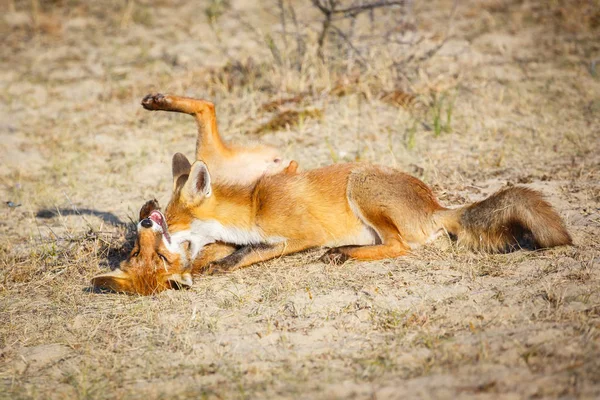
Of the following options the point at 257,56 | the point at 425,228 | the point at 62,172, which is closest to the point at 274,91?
the point at 257,56

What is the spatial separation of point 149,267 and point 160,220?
0.38 m

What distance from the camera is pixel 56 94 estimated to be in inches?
378

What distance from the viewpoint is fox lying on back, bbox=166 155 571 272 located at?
486 centimetres

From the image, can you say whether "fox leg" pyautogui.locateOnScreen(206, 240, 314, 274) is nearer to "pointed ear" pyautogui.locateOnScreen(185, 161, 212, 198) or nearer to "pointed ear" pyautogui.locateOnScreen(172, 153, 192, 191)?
"pointed ear" pyautogui.locateOnScreen(185, 161, 212, 198)

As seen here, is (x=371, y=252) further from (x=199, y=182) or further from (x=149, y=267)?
(x=149, y=267)

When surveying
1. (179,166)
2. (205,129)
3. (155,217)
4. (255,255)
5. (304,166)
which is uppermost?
(205,129)

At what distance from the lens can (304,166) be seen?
22.9ft

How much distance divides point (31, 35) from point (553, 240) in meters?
10.7

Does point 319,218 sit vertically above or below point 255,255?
above

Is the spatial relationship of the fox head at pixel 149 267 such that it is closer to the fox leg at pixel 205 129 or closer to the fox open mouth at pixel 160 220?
the fox open mouth at pixel 160 220

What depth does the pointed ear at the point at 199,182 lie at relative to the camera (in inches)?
186

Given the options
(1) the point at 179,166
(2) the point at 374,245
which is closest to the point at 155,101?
(1) the point at 179,166

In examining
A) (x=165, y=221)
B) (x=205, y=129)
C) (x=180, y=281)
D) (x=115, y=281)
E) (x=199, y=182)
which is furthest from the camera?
(x=205, y=129)

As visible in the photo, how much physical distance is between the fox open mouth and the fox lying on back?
10cm
